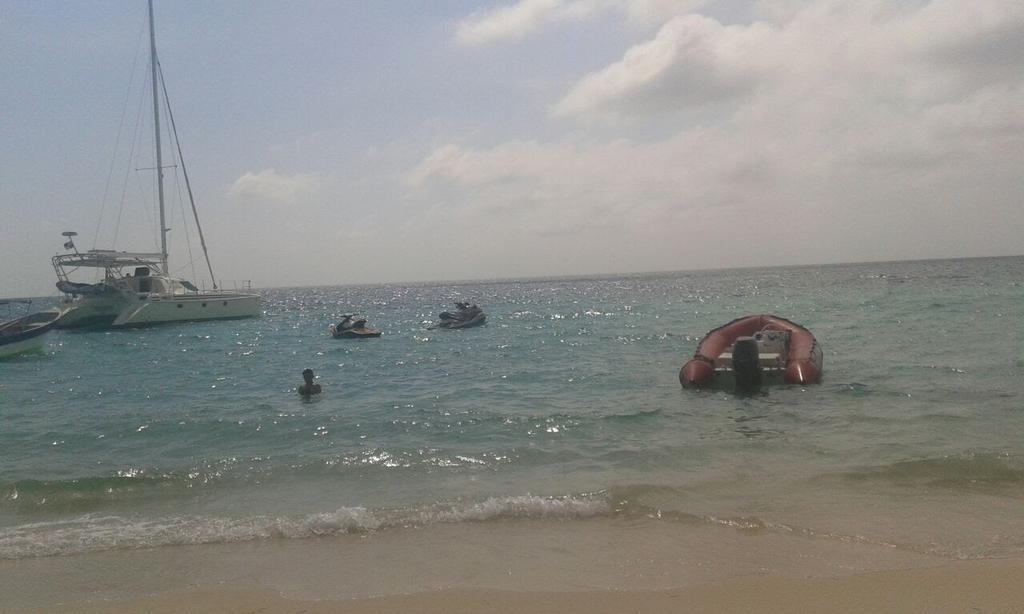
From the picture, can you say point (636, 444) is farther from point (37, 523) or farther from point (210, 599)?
point (37, 523)

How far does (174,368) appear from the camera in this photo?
21484mm

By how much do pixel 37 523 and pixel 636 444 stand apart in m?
6.66

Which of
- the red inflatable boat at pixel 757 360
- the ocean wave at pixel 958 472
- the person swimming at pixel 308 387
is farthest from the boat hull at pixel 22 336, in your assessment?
the ocean wave at pixel 958 472

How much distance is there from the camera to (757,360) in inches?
535

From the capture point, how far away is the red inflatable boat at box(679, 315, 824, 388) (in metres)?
13.6

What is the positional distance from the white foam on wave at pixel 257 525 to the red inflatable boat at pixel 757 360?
7383 mm

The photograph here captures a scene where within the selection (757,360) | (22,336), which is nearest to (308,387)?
(757,360)

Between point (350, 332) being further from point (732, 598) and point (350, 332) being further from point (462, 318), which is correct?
point (732, 598)

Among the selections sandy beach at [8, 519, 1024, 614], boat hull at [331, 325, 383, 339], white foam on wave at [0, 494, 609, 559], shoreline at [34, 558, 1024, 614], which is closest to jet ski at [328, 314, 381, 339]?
boat hull at [331, 325, 383, 339]

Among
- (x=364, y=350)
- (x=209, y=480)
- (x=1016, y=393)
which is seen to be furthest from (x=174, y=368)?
(x=1016, y=393)

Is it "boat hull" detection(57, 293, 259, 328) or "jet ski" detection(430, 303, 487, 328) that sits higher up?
"boat hull" detection(57, 293, 259, 328)

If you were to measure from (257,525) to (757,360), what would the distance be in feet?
31.9

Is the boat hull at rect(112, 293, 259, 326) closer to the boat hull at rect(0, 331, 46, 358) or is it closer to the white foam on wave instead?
the boat hull at rect(0, 331, 46, 358)

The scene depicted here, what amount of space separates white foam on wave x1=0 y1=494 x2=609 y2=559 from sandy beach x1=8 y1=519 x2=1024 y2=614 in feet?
0.65
